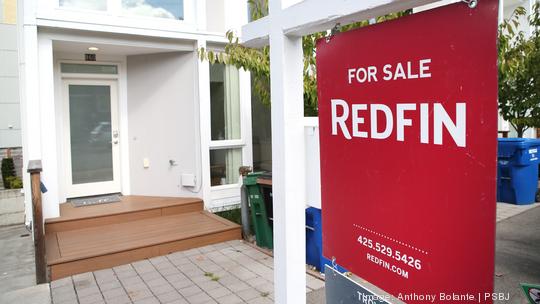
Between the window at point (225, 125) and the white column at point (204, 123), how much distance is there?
0.18 meters

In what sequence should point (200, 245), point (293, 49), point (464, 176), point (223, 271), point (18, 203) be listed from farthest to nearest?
1. point (18, 203)
2. point (200, 245)
3. point (223, 271)
4. point (293, 49)
5. point (464, 176)

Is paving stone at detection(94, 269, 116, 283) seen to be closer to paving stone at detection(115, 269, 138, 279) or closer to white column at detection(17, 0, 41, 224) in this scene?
paving stone at detection(115, 269, 138, 279)

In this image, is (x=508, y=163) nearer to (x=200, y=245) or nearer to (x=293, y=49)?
(x=200, y=245)

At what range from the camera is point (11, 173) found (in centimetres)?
793

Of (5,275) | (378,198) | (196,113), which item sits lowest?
(5,275)

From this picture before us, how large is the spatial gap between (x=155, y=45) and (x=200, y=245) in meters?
3.23

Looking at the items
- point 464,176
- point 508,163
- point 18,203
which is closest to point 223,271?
point 464,176

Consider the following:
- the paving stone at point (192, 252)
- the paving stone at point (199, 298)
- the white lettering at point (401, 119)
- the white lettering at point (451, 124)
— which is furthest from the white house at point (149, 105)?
the white lettering at point (451, 124)

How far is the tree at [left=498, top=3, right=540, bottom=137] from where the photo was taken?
5.98 metres

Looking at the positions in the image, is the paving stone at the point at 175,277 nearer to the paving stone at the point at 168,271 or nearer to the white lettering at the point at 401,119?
the paving stone at the point at 168,271

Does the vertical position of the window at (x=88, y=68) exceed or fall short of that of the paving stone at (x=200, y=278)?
it exceeds it

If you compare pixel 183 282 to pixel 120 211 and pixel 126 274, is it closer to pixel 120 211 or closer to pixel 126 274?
pixel 126 274

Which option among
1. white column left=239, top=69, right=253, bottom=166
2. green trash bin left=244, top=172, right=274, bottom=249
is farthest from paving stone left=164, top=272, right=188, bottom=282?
white column left=239, top=69, right=253, bottom=166

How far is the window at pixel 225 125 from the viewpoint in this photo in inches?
270
